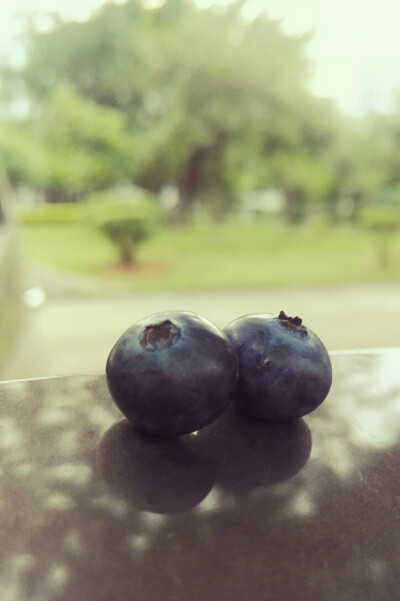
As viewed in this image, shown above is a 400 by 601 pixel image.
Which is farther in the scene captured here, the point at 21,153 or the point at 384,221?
the point at 21,153

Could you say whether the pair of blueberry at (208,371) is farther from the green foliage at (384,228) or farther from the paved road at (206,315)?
the green foliage at (384,228)

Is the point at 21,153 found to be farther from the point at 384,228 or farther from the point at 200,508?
the point at 200,508

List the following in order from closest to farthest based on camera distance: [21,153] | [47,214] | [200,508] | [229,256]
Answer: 1. [200,508]
2. [229,256]
3. [21,153]
4. [47,214]

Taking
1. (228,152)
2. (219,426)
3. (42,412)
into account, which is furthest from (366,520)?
(228,152)

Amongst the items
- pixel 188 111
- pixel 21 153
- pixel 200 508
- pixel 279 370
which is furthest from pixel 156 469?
pixel 21 153

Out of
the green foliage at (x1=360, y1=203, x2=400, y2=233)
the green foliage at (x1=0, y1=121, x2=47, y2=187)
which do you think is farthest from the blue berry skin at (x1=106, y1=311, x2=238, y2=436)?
the green foliage at (x1=0, y1=121, x2=47, y2=187)

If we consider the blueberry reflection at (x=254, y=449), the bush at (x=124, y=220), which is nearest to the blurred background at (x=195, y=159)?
the bush at (x=124, y=220)
